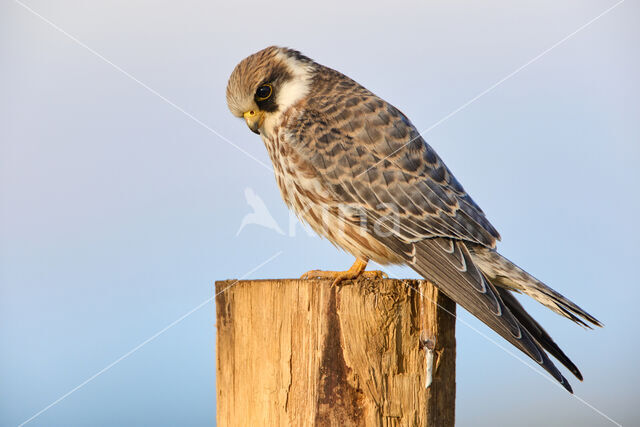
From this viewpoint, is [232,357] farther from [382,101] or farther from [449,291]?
[382,101]

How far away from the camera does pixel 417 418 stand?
2.43 metres

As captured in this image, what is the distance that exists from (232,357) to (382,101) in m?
2.03

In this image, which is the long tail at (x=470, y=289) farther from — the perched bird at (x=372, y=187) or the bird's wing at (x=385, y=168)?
the bird's wing at (x=385, y=168)

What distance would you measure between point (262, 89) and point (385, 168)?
1006 mm

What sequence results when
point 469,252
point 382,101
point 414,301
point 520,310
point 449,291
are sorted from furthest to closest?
point 382,101 → point 469,252 → point 520,310 → point 449,291 → point 414,301

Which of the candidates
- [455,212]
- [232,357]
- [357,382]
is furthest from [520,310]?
[232,357]

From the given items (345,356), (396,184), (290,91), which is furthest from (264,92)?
(345,356)

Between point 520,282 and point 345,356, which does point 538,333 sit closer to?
point 520,282

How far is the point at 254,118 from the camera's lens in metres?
3.95

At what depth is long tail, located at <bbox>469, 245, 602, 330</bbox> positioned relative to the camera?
2994 mm

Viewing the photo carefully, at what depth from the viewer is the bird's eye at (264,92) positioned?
3.92 m

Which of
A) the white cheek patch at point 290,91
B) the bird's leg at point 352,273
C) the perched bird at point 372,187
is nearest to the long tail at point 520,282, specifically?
the perched bird at point 372,187

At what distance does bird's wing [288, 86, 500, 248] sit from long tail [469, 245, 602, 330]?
0.09 metres

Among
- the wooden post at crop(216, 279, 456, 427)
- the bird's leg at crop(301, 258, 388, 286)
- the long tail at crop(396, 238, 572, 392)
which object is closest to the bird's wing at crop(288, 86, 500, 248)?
the long tail at crop(396, 238, 572, 392)
